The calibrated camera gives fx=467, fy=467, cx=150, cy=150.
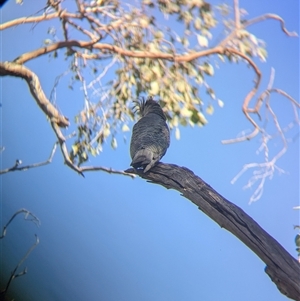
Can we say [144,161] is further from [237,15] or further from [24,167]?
[24,167]

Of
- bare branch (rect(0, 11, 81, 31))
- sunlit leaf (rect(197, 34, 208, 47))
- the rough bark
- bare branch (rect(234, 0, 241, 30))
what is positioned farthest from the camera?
bare branch (rect(0, 11, 81, 31))

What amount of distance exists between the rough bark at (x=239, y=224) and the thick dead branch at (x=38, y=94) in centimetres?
101

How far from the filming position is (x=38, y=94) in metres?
2.90

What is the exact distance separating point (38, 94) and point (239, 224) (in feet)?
5.56

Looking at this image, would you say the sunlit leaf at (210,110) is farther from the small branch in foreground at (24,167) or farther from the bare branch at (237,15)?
the small branch in foreground at (24,167)

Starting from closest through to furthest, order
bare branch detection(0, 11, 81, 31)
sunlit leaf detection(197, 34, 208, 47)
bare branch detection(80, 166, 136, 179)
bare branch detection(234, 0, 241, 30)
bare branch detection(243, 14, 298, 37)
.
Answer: bare branch detection(243, 14, 298, 37), bare branch detection(234, 0, 241, 30), sunlit leaf detection(197, 34, 208, 47), bare branch detection(80, 166, 136, 179), bare branch detection(0, 11, 81, 31)

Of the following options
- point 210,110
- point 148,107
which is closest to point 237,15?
point 210,110

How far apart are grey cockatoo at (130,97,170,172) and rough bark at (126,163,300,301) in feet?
0.17

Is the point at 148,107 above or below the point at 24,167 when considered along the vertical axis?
above

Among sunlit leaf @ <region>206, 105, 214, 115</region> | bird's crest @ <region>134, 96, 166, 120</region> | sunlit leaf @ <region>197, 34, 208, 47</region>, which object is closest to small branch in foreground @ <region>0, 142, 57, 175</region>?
bird's crest @ <region>134, 96, 166, 120</region>

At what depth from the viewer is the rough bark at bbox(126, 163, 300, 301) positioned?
155 centimetres

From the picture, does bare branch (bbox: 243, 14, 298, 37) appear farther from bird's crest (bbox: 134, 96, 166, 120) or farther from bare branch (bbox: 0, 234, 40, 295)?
bare branch (bbox: 0, 234, 40, 295)

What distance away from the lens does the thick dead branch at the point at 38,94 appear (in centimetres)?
289

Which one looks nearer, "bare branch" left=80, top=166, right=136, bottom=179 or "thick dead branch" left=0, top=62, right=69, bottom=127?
"bare branch" left=80, top=166, right=136, bottom=179
